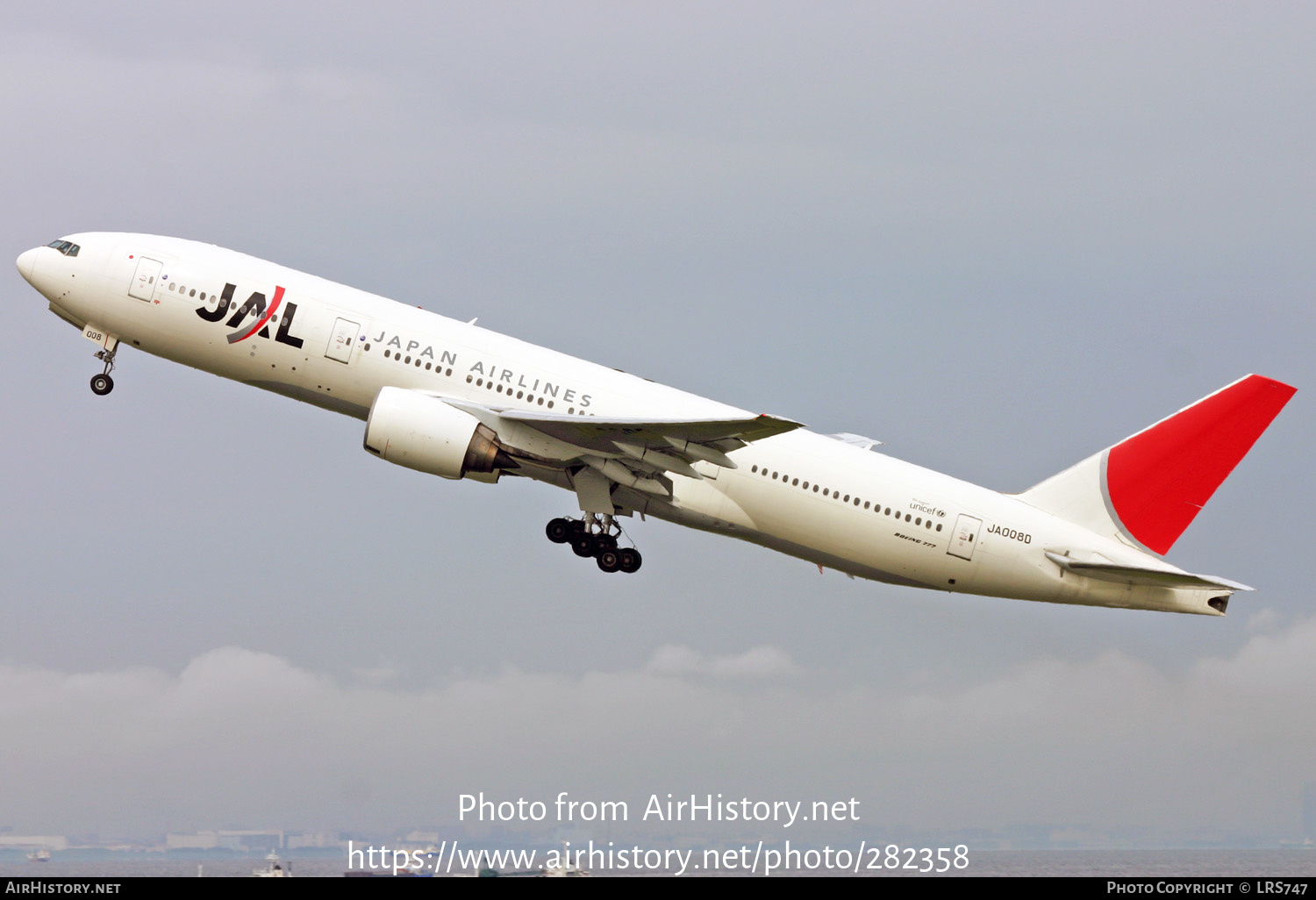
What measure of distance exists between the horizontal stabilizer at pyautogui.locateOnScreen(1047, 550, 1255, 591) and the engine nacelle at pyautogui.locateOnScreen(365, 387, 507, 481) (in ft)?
51.4

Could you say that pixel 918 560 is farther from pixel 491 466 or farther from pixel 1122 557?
pixel 491 466

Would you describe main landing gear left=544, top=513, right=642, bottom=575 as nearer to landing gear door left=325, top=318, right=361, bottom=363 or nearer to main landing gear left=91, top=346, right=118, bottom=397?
landing gear door left=325, top=318, right=361, bottom=363

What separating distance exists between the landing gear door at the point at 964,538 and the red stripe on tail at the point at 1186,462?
4.31 meters

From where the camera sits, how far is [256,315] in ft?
108

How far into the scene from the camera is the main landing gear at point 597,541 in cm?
3559

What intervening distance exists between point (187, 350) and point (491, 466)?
28.5 ft

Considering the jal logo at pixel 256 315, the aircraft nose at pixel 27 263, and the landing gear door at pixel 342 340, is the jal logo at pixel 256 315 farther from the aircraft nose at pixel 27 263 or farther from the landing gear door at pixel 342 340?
the aircraft nose at pixel 27 263

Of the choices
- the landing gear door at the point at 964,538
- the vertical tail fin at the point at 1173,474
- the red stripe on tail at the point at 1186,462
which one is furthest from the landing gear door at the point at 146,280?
the red stripe on tail at the point at 1186,462

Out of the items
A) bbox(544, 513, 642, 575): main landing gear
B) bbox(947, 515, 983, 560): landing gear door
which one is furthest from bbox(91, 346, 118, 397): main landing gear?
bbox(947, 515, 983, 560): landing gear door

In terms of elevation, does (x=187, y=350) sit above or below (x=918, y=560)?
above

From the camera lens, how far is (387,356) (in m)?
32.8

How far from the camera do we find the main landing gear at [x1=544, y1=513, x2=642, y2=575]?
117 ft

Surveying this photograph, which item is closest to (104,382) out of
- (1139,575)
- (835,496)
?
(835,496)
